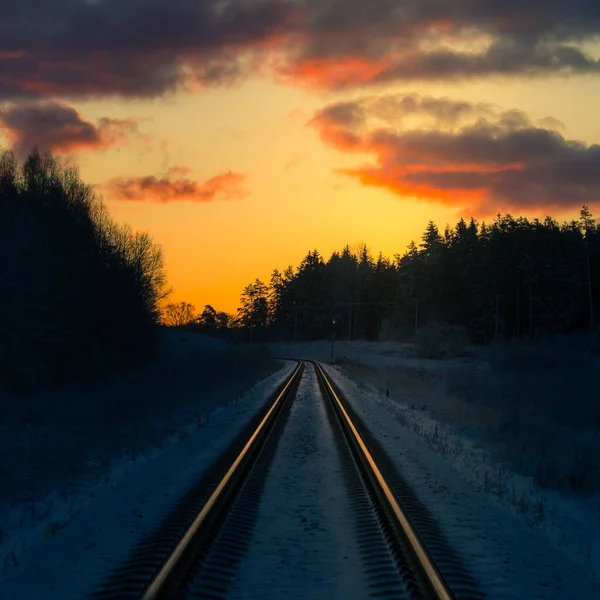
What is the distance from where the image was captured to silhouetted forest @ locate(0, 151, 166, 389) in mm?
29844

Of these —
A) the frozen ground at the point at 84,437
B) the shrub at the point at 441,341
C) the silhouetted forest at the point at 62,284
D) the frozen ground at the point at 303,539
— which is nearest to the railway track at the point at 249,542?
the frozen ground at the point at 303,539

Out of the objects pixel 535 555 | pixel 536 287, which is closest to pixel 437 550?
pixel 535 555

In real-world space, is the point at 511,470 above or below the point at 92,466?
below

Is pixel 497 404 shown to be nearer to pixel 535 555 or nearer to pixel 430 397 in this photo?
pixel 430 397

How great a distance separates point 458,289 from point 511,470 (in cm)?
8481

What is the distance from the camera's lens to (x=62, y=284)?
1371 inches

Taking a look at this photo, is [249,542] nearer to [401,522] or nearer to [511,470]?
[401,522]

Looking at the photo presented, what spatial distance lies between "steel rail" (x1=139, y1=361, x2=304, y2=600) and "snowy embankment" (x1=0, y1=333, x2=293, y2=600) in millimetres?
690

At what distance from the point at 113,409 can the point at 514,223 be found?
273 ft

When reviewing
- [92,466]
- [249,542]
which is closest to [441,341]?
[92,466]

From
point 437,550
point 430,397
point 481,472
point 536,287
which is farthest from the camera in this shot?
point 536,287

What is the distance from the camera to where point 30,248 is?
31250mm

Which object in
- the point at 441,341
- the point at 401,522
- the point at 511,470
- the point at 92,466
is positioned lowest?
the point at 511,470

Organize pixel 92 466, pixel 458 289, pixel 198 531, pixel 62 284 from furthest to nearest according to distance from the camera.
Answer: pixel 458 289
pixel 62 284
pixel 92 466
pixel 198 531
